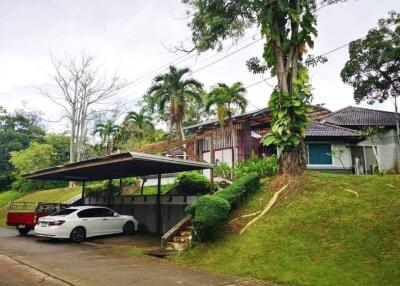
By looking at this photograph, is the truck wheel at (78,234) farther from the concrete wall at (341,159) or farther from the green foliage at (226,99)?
the concrete wall at (341,159)

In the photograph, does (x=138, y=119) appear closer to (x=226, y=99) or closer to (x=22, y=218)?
(x=226, y=99)

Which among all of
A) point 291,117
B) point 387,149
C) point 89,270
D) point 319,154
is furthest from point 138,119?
point 89,270

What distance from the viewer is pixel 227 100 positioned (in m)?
27.0

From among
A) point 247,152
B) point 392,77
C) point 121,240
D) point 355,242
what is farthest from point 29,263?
point 392,77

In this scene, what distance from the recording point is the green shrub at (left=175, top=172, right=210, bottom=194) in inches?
734

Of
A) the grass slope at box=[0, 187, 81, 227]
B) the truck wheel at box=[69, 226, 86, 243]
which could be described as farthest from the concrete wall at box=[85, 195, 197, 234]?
the grass slope at box=[0, 187, 81, 227]

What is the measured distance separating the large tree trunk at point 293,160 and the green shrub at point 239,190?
1245 millimetres

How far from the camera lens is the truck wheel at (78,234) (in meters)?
15.1

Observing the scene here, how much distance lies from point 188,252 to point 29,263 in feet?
14.5

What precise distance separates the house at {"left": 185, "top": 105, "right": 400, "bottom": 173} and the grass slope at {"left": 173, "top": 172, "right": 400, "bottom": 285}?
11.5 metres

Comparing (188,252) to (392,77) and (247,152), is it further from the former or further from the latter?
(392,77)

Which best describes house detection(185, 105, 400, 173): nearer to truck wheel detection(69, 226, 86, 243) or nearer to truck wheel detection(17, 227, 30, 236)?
truck wheel detection(69, 226, 86, 243)

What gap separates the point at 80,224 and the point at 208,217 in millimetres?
6726

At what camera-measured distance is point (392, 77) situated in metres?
25.8
